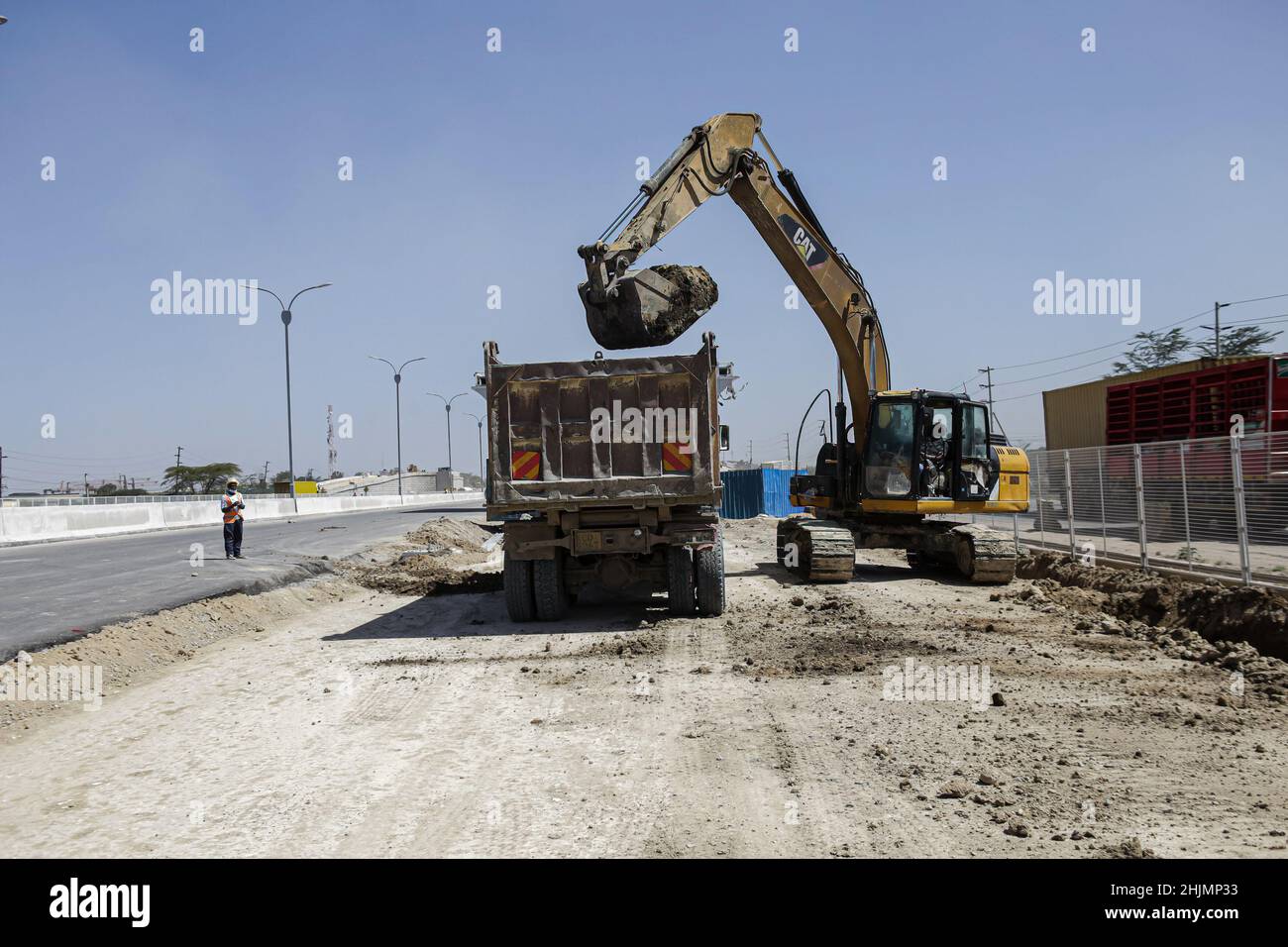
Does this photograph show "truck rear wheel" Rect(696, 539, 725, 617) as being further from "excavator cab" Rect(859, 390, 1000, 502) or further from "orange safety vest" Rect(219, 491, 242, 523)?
"orange safety vest" Rect(219, 491, 242, 523)

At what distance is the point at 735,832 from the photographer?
180 inches

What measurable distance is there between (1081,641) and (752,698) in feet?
14.4

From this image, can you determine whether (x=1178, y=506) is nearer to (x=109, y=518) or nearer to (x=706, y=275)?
(x=706, y=275)

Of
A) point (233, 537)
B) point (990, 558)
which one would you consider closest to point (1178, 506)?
point (990, 558)

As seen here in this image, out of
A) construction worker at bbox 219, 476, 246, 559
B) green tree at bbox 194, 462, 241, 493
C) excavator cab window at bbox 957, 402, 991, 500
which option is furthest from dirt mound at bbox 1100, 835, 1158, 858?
green tree at bbox 194, 462, 241, 493

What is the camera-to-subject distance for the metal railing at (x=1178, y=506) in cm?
1113

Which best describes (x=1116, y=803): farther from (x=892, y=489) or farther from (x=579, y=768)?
(x=892, y=489)

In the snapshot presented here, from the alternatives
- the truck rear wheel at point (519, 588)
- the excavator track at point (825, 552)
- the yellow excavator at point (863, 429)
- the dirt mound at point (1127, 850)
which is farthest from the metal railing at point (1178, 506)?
the truck rear wheel at point (519, 588)

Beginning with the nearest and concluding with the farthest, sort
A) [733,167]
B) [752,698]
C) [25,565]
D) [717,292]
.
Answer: [752,698]
[717,292]
[733,167]
[25,565]

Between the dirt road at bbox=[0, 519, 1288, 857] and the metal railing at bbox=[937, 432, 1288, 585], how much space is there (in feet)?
7.70

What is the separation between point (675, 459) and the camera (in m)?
11.5

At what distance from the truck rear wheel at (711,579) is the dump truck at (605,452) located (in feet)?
0.12

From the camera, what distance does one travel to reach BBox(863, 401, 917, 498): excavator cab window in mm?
15766
